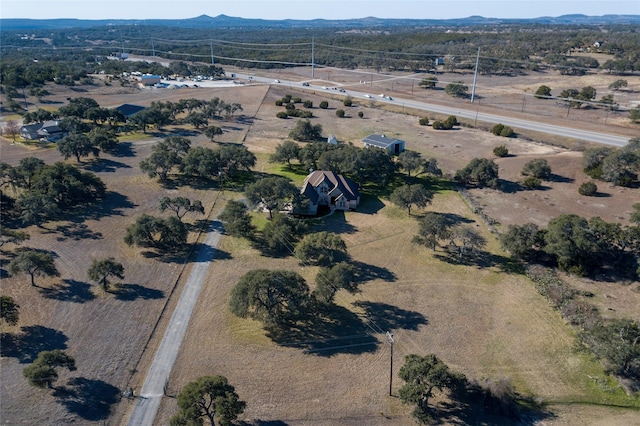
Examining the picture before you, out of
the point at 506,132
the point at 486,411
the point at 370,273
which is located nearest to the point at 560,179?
the point at 506,132

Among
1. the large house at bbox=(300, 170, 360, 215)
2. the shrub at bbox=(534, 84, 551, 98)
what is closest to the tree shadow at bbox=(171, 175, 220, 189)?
the large house at bbox=(300, 170, 360, 215)

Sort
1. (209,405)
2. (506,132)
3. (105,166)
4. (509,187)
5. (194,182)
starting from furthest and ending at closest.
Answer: (506,132) < (105,166) < (194,182) < (509,187) < (209,405)

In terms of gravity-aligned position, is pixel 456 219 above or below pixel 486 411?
above

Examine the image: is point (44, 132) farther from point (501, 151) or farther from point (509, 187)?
point (501, 151)

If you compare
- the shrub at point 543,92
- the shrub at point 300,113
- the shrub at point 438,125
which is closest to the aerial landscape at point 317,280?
the shrub at point 438,125

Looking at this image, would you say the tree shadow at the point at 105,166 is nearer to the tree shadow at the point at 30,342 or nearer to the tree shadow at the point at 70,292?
the tree shadow at the point at 70,292
